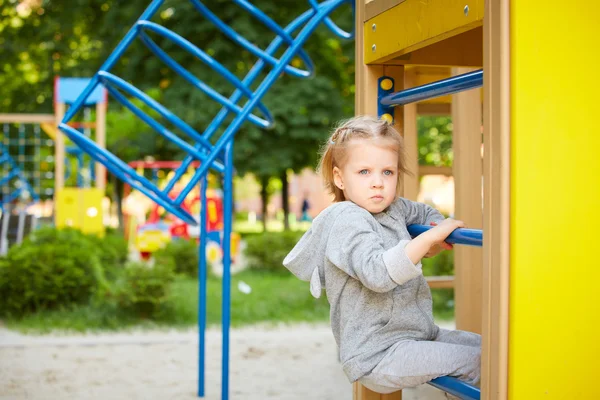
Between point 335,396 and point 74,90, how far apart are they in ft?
28.1

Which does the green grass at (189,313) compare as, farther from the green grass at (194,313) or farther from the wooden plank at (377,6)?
the wooden plank at (377,6)

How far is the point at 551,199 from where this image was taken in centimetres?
158

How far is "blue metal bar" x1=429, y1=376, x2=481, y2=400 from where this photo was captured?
1782 millimetres

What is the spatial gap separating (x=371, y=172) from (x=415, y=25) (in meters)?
0.42

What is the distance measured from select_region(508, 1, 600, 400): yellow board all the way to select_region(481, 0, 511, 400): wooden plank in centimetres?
2

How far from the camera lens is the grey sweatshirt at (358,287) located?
1.87 meters

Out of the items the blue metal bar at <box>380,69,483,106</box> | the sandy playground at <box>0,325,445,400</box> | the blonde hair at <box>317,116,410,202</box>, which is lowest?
the sandy playground at <box>0,325,445,400</box>

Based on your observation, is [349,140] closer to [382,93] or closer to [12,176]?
[382,93]

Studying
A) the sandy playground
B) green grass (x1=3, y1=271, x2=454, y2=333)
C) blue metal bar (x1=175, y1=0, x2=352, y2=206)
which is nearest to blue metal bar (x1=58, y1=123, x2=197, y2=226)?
blue metal bar (x1=175, y1=0, x2=352, y2=206)

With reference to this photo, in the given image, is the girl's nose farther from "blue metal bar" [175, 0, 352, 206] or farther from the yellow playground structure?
"blue metal bar" [175, 0, 352, 206]

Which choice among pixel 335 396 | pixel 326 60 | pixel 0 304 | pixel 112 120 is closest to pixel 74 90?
pixel 112 120

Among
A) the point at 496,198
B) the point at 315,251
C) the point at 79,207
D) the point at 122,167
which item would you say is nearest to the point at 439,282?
the point at 122,167

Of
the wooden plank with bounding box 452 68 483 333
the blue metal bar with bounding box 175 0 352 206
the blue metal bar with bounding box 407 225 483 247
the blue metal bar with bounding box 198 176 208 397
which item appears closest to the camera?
the blue metal bar with bounding box 407 225 483 247

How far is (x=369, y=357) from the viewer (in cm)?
191
